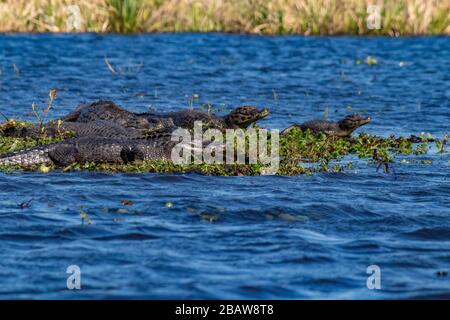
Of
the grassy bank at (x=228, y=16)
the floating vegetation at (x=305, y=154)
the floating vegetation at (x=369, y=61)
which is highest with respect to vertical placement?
the grassy bank at (x=228, y=16)

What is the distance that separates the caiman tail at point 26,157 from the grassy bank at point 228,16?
16277 millimetres

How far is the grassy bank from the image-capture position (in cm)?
2877

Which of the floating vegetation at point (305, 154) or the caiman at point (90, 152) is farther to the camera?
the caiman at point (90, 152)

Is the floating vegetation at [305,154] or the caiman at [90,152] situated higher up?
the caiman at [90,152]

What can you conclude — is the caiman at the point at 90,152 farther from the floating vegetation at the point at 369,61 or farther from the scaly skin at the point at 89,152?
the floating vegetation at the point at 369,61

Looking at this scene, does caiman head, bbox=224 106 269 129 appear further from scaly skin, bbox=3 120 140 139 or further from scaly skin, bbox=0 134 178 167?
scaly skin, bbox=0 134 178 167

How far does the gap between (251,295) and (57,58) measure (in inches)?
773

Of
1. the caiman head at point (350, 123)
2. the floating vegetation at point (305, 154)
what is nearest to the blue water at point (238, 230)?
the floating vegetation at point (305, 154)

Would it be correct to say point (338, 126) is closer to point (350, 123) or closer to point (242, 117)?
point (350, 123)

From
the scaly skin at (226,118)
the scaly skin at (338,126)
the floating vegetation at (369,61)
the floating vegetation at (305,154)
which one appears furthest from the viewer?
the floating vegetation at (369,61)

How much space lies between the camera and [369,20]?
2922 cm

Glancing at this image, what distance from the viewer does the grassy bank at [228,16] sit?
28.8m

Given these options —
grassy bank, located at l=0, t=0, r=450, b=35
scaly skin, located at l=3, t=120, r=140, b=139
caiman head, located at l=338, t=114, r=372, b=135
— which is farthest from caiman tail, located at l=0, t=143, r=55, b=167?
grassy bank, located at l=0, t=0, r=450, b=35
